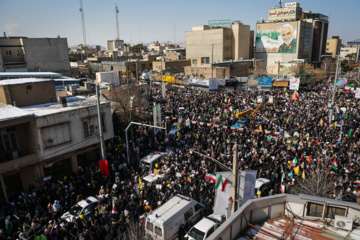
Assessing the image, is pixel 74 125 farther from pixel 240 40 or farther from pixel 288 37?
pixel 288 37

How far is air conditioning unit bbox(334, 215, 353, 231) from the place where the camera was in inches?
233

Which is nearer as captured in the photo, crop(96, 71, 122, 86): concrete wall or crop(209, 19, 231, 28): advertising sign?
crop(96, 71, 122, 86): concrete wall

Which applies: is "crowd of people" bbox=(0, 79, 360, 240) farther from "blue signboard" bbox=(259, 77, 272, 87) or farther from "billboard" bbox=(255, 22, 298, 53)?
"billboard" bbox=(255, 22, 298, 53)

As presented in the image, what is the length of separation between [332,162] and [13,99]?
65.8ft

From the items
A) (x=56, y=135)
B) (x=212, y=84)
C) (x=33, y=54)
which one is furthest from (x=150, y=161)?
(x=33, y=54)

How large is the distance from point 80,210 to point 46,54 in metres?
33.0

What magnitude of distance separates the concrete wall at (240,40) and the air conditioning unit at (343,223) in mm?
72434

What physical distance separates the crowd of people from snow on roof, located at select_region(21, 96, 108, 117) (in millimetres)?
3745

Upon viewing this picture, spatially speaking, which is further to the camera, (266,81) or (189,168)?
(266,81)

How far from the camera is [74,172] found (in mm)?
17359

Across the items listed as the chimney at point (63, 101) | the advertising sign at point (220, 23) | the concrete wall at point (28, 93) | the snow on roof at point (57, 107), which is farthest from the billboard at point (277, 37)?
the chimney at point (63, 101)

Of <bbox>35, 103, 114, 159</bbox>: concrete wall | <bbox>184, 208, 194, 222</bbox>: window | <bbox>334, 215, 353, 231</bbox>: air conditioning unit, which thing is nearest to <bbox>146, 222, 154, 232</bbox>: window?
<bbox>184, 208, 194, 222</bbox>: window

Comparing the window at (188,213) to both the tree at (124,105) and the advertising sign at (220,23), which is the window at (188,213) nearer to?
the tree at (124,105)

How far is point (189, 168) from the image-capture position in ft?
51.1
